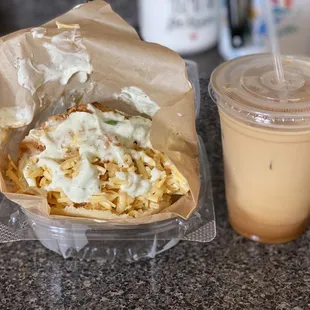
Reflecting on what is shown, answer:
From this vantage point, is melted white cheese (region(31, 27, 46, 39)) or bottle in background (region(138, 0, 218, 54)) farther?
bottle in background (region(138, 0, 218, 54))

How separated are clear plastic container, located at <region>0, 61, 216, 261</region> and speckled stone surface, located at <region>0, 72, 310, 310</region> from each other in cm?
1

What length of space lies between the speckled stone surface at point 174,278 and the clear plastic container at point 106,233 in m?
0.01

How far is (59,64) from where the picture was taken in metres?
0.74

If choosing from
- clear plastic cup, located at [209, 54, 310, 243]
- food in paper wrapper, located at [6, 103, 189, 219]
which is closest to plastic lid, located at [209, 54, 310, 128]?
clear plastic cup, located at [209, 54, 310, 243]

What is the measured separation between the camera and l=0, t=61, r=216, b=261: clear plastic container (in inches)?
28.9

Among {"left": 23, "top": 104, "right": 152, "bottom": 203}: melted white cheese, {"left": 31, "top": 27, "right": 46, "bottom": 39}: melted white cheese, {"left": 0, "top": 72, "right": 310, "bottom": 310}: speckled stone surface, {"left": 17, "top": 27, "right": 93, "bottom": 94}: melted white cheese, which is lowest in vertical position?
{"left": 0, "top": 72, "right": 310, "bottom": 310}: speckled stone surface

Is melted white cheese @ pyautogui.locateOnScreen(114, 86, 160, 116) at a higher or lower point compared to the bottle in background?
higher

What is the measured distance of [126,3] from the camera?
1177 millimetres

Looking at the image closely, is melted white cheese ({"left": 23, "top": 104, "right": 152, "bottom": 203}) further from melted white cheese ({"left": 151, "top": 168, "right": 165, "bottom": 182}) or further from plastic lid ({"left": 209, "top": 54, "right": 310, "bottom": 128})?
plastic lid ({"left": 209, "top": 54, "right": 310, "bottom": 128})

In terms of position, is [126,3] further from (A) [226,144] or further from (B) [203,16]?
(A) [226,144]

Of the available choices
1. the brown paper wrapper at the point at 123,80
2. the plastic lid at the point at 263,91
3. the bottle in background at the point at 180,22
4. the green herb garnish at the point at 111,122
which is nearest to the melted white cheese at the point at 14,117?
the brown paper wrapper at the point at 123,80

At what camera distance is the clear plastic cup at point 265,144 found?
2.21ft

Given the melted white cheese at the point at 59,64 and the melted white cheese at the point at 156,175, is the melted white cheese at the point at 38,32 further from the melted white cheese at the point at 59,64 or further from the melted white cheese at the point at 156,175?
the melted white cheese at the point at 156,175

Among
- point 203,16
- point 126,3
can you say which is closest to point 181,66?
point 203,16
